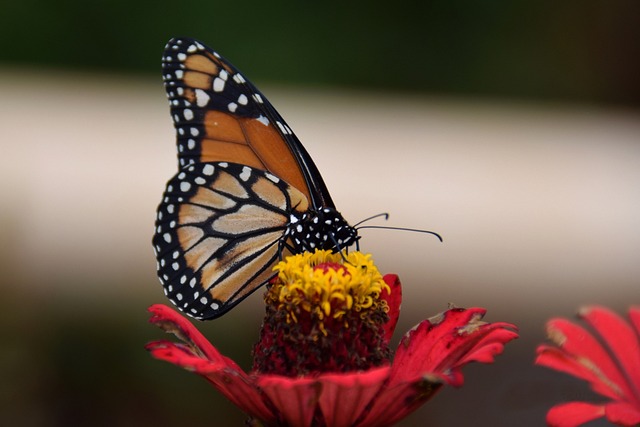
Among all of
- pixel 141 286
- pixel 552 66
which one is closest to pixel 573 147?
pixel 552 66

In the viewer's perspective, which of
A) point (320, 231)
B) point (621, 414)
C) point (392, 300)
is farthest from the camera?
point (320, 231)

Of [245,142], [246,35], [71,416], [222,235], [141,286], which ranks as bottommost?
[71,416]

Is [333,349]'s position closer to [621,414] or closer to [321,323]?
[321,323]

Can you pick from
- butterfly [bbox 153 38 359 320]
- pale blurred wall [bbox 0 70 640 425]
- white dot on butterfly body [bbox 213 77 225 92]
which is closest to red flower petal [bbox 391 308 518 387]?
butterfly [bbox 153 38 359 320]

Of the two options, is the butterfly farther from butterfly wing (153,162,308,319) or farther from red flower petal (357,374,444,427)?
red flower petal (357,374,444,427)

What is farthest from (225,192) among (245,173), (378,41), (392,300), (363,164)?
(378,41)

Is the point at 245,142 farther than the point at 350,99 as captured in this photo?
No

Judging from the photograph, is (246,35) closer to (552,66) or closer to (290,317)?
(552,66)
